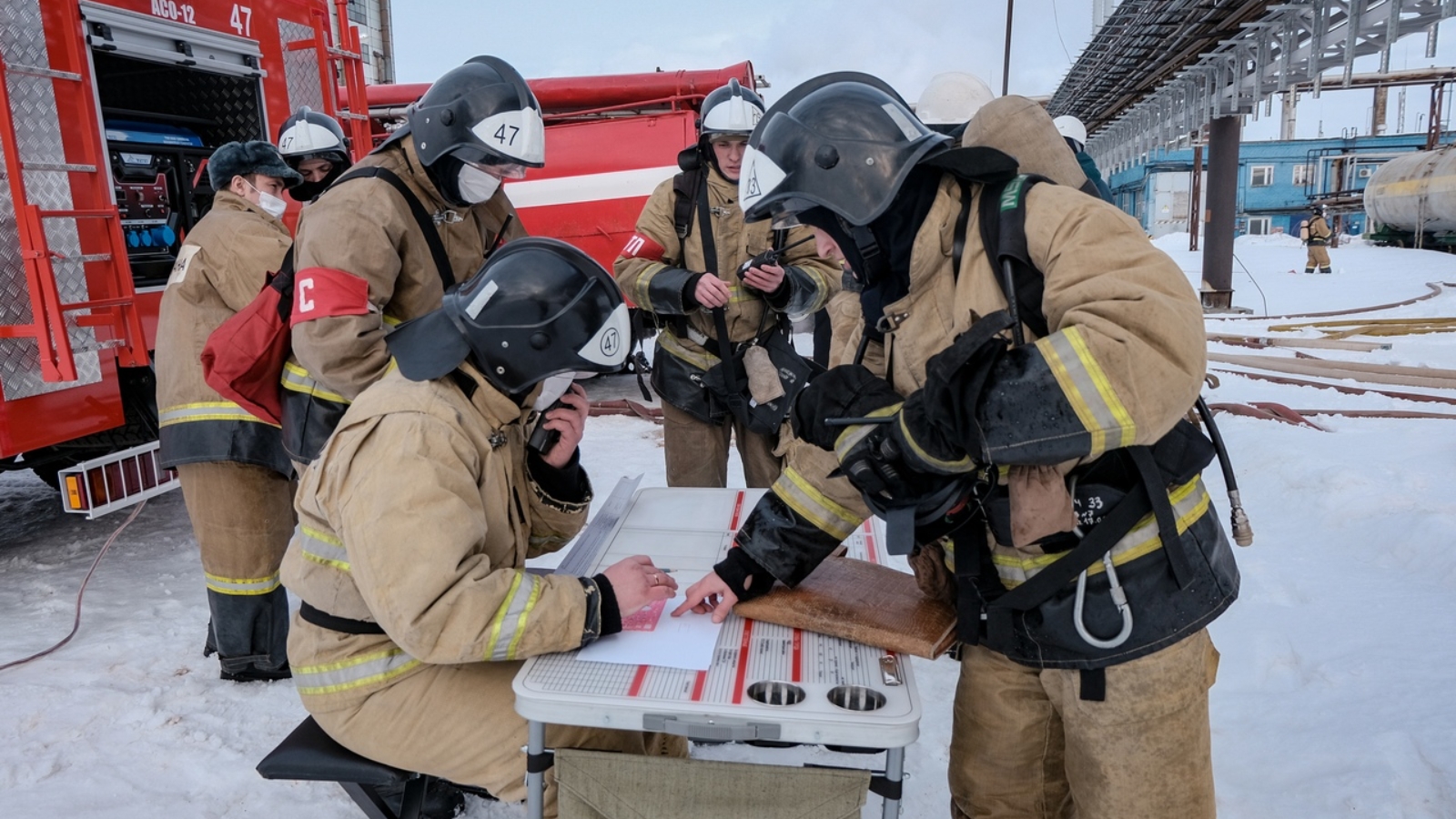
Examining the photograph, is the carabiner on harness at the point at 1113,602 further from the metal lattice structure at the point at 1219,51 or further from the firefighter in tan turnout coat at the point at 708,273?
the metal lattice structure at the point at 1219,51

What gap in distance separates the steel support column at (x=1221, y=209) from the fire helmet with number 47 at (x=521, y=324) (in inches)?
530

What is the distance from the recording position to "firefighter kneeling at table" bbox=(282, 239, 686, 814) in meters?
1.62

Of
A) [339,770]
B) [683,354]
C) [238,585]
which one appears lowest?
[238,585]

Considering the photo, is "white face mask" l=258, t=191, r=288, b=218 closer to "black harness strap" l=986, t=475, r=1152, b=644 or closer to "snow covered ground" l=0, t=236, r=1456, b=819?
"snow covered ground" l=0, t=236, r=1456, b=819

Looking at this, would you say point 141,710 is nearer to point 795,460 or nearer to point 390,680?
point 390,680

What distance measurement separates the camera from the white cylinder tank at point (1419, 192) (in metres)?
19.2

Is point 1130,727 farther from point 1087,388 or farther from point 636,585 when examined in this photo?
point 636,585

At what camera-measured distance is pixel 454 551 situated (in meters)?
1.62

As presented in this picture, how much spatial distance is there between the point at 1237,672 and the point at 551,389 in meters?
2.49

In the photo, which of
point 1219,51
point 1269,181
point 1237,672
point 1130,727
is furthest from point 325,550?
point 1269,181

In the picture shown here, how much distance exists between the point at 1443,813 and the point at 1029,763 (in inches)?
48.6

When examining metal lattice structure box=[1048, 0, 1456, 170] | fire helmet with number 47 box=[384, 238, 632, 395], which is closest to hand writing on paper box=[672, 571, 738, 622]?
fire helmet with number 47 box=[384, 238, 632, 395]

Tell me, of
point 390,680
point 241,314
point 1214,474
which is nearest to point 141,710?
point 241,314

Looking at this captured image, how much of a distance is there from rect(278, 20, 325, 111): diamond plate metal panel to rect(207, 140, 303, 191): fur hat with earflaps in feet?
5.57
